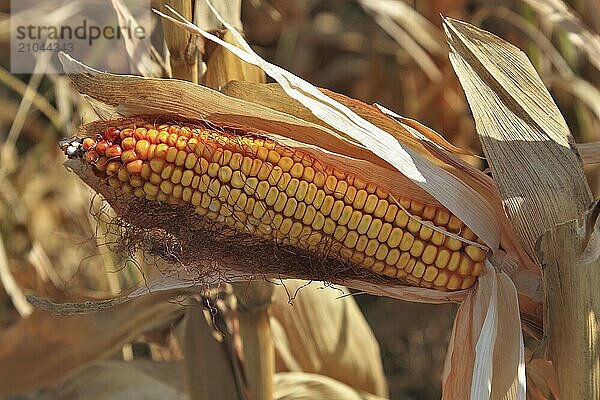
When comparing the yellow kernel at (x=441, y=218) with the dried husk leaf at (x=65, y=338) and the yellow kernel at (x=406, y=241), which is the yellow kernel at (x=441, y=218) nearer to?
the yellow kernel at (x=406, y=241)

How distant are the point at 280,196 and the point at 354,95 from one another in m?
1.40

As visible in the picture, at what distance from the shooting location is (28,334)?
3.83ft

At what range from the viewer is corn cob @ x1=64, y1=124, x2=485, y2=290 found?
0.71m

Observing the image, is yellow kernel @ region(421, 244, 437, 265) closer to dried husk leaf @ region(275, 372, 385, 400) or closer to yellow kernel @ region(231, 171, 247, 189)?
yellow kernel @ region(231, 171, 247, 189)

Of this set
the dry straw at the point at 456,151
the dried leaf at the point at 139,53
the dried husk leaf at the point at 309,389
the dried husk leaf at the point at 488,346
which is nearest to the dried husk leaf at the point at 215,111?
the dry straw at the point at 456,151

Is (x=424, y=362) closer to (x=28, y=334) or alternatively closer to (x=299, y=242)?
(x=28, y=334)

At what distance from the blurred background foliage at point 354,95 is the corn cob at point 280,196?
0.61 meters

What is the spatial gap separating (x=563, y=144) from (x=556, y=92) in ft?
3.87

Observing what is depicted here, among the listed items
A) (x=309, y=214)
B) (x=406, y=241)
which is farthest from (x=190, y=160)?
(x=406, y=241)

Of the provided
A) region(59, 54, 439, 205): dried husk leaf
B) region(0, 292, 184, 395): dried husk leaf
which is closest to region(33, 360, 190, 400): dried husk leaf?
region(0, 292, 184, 395): dried husk leaf

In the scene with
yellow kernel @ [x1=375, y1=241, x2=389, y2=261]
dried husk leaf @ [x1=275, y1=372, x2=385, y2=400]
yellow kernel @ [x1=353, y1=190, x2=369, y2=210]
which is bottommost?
dried husk leaf @ [x1=275, y1=372, x2=385, y2=400]

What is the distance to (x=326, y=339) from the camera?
1231 millimetres

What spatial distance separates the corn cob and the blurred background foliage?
613 mm

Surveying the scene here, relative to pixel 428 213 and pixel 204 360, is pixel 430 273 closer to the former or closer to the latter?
pixel 428 213
